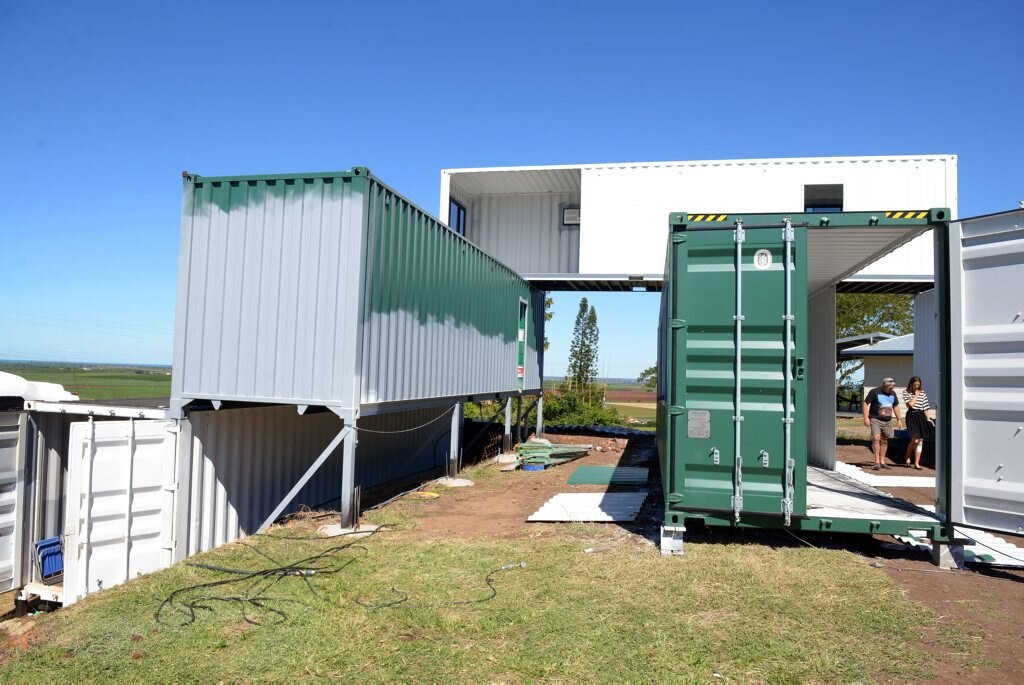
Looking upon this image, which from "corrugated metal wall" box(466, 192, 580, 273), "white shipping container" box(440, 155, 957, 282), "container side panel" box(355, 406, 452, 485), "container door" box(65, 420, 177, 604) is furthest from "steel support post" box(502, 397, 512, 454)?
"container door" box(65, 420, 177, 604)

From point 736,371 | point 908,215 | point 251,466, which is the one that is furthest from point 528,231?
point 908,215

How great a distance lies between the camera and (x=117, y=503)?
6934 mm

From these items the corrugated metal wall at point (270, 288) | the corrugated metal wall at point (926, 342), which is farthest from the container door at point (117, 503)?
the corrugated metal wall at point (926, 342)

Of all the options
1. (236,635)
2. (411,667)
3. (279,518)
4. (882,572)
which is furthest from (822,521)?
(279,518)

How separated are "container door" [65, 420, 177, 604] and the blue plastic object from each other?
1.81m

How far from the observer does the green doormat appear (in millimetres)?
10820

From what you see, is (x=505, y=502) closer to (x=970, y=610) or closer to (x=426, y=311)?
(x=426, y=311)

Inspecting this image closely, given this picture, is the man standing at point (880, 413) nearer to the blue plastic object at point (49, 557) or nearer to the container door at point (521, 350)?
the container door at point (521, 350)

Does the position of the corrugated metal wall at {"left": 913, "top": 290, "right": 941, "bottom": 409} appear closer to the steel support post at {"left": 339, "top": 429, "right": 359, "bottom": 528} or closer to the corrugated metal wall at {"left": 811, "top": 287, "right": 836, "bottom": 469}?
the corrugated metal wall at {"left": 811, "top": 287, "right": 836, "bottom": 469}

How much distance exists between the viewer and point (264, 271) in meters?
7.88

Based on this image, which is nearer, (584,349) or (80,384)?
(80,384)

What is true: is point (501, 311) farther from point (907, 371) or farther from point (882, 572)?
point (907, 371)

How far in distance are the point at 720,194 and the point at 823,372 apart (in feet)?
20.8

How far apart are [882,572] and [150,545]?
733cm
